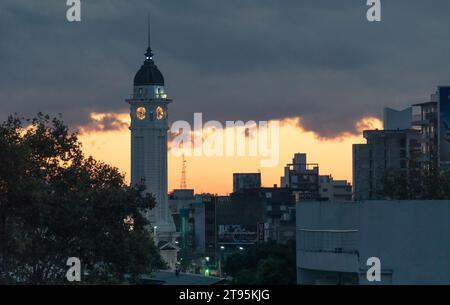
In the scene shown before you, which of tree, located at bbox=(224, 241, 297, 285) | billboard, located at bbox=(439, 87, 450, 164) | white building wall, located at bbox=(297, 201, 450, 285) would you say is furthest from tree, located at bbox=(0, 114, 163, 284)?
billboard, located at bbox=(439, 87, 450, 164)

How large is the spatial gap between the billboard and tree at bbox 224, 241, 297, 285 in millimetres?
35295

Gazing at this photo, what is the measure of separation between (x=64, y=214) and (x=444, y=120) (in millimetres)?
114933

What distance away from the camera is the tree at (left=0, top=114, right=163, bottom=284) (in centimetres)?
6706

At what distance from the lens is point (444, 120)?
594ft

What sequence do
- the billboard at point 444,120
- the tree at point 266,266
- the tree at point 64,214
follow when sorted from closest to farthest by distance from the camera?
1. the tree at point 64,214
2. the tree at point 266,266
3. the billboard at point 444,120

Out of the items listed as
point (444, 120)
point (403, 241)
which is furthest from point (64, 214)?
point (444, 120)

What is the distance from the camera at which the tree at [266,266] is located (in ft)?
396

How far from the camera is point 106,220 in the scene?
72.9 m

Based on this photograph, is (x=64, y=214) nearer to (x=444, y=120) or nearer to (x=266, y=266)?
(x=266, y=266)

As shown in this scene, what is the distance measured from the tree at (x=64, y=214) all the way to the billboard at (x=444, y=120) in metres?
105

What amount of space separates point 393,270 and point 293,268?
5293cm

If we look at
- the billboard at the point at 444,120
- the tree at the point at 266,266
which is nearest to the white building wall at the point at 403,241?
the tree at the point at 266,266

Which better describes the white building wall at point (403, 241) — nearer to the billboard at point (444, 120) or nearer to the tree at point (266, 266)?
the tree at point (266, 266)
